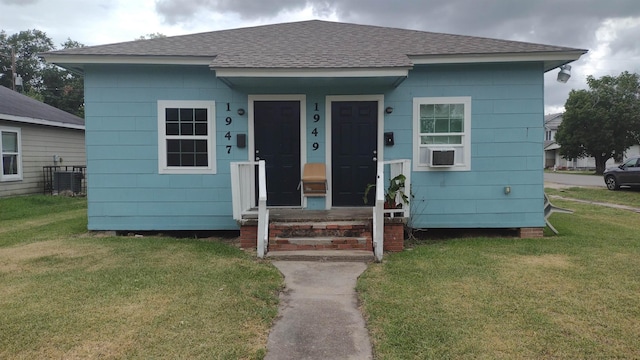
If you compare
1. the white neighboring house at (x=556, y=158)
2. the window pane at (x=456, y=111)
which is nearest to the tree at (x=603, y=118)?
the white neighboring house at (x=556, y=158)

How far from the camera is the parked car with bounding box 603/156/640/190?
1506 cm

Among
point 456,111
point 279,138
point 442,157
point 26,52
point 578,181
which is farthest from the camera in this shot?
point 26,52

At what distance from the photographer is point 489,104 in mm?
6688

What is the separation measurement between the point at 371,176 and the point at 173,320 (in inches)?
170

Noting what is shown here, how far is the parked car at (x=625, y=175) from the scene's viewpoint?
15.1 metres

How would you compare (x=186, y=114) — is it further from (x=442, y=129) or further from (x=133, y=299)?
(x=442, y=129)

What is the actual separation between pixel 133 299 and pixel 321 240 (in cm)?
255

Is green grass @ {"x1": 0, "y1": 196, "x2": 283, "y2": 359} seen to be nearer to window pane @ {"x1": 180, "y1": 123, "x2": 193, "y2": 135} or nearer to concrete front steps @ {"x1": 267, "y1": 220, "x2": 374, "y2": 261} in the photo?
concrete front steps @ {"x1": 267, "y1": 220, "x2": 374, "y2": 261}

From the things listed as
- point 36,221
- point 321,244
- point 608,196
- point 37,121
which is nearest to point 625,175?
point 608,196

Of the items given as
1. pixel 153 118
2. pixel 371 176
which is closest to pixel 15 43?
pixel 153 118

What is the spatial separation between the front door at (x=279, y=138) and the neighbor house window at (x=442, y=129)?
6.45ft

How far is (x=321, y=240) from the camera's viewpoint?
18.5ft

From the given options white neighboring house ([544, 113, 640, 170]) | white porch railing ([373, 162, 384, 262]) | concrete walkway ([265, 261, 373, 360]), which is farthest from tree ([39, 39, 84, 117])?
white neighboring house ([544, 113, 640, 170])

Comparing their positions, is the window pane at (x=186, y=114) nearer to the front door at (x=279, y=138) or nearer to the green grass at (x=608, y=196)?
the front door at (x=279, y=138)
